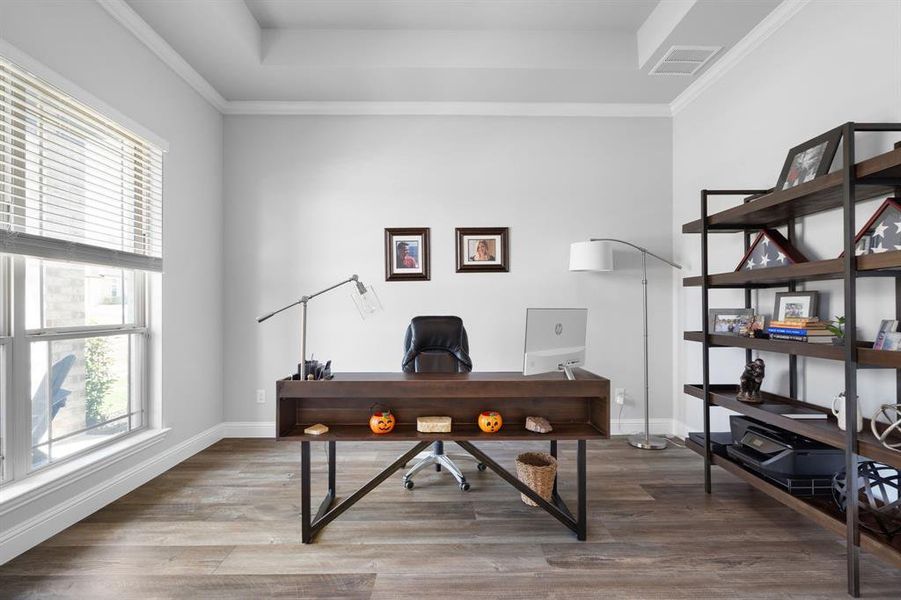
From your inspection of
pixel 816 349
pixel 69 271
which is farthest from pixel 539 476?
pixel 69 271

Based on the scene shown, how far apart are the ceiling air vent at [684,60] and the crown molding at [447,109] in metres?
0.54

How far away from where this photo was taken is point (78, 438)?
2.46 meters

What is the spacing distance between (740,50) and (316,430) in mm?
3760

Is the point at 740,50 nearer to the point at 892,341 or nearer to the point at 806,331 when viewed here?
the point at 806,331

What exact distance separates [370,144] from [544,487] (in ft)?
10.3

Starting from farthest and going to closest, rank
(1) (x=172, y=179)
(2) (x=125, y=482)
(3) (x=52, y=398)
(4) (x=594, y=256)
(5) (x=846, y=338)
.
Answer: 1. (4) (x=594, y=256)
2. (1) (x=172, y=179)
3. (2) (x=125, y=482)
4. (3) (x=52, y=398)
5. (5) (x=846, y=338)

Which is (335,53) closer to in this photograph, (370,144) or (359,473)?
(370,144)

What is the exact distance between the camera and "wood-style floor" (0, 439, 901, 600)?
180 centimetres

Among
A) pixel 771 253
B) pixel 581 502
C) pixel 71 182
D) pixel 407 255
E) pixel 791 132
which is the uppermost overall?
pixel 791 132

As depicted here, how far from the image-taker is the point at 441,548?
6.82 feet

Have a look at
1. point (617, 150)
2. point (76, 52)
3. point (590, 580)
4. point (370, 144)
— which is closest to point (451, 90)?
point (370, 144)

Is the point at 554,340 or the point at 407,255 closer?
the point at 554,340

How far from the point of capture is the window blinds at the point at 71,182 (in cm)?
197

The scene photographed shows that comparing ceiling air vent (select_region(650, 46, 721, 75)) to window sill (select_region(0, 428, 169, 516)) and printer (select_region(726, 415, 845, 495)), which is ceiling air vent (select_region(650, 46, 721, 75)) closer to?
printer (select_region(726, 415, 845, 495))
